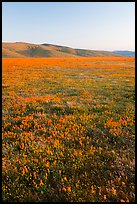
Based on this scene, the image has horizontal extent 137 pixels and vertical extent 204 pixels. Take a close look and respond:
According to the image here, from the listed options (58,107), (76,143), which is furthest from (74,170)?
(58,107)

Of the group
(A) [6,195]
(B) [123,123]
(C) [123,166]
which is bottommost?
(A) [6,195]

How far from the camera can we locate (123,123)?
33.8ft

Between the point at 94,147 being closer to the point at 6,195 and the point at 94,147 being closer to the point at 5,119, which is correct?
the point at 6,195

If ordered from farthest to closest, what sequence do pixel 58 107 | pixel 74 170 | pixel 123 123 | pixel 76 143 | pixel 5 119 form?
1. pixel 58 107
2. pixel 5 119
3. pixel 123 123
4. pixel 76 143
5. pixel 74 170

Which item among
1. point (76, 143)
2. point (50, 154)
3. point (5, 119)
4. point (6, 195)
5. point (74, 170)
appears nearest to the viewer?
point (6, 195)

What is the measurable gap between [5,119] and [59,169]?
214 inches

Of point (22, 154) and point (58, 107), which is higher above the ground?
point (58, 107)

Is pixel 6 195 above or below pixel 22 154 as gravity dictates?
below

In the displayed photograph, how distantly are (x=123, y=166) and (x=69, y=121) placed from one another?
4521 millimetres

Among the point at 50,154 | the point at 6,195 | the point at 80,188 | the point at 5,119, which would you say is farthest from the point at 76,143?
the point at 5,119

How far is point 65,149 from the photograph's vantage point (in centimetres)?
788

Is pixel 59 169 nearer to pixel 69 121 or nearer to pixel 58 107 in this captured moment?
pixel 69 121

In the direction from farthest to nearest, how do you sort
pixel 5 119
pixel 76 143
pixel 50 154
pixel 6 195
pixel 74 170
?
pixel 5 119 < pixel 76 143 < pixel 50 154 < pixel 74 170 < pixel 6 195

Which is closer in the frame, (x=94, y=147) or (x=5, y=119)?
(x=94, y=147)
